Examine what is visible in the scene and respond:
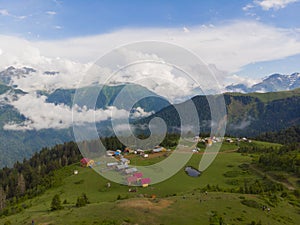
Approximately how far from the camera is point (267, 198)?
6769cm

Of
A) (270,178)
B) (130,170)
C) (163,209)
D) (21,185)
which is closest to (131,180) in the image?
(130,170)

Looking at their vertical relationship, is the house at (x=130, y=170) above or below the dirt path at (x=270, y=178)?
above

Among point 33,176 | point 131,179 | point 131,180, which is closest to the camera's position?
point 131,180

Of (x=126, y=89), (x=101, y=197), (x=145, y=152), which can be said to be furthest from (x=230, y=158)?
(x=126, y=89)

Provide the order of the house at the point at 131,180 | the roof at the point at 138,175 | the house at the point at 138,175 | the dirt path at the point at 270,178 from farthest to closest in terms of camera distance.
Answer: the roof at the point at 138,175 → the house at the point at 138,175 → the house at the point at 131,180 → the dirt path at the point at 270,178

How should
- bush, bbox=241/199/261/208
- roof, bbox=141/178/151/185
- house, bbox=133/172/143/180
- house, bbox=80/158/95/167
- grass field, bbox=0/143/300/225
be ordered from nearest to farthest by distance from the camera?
grass field, bbox=0/143/300/225 → bush, bbox=241/199/261/208 → roof, bbox=141/178/151/185 → house, bbox=133/172/143/180 → house, bbox=80/158/95/167

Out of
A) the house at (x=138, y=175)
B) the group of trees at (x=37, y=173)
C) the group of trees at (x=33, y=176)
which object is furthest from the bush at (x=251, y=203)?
the group of trees at (x=33, y=176)

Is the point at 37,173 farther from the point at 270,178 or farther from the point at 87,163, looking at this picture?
the point at 270,178

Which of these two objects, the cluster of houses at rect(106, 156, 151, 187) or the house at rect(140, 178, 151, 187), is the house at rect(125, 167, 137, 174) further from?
the house at rect(140, 178, 151, 187)

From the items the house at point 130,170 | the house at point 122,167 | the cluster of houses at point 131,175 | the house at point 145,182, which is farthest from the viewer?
the house at point 122,167

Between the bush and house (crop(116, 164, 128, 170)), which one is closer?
the bush

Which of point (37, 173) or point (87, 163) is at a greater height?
point (87, 163)

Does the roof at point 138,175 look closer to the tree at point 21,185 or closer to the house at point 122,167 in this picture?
the house at point 122,167

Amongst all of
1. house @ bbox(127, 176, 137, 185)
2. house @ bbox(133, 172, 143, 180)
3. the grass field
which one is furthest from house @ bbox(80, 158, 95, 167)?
house @ bbox(127, 176, 137, 185)
